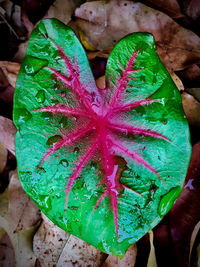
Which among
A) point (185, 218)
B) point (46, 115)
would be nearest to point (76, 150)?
point (46, 115)

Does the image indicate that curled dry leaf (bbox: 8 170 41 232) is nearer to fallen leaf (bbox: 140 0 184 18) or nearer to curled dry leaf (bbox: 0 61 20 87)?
curled dry leaf (bbox: 0 61 20 87)

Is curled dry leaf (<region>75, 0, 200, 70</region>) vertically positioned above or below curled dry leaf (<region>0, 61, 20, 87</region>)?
above

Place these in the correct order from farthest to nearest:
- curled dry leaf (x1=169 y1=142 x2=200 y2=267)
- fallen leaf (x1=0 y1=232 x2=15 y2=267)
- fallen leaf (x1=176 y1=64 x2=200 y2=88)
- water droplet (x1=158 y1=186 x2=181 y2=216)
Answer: fallen leaf (x1=0 y1=232 x2=15 y2=267), fallen leaf (x1=176 y1=64 x2=200 y2=88), curled dry leaf (x1=169 y1=142 x2=200 y2=267), water droplet (x1=158 y1=186 x2=181 y2=216)

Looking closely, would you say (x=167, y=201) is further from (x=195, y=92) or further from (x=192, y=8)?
(x=192, y=8)

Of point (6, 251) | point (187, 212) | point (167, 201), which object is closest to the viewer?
point (167, 201)

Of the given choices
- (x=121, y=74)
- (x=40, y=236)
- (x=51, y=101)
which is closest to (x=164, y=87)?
(x=121, y=74)

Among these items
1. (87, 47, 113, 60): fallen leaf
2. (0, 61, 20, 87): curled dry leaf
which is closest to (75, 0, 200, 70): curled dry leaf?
(87, 47, 113, 60): fallen leaf

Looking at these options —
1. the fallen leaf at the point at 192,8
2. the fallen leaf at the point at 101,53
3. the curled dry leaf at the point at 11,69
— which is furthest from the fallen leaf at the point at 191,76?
the curled dry leaf at the point at 11,69
